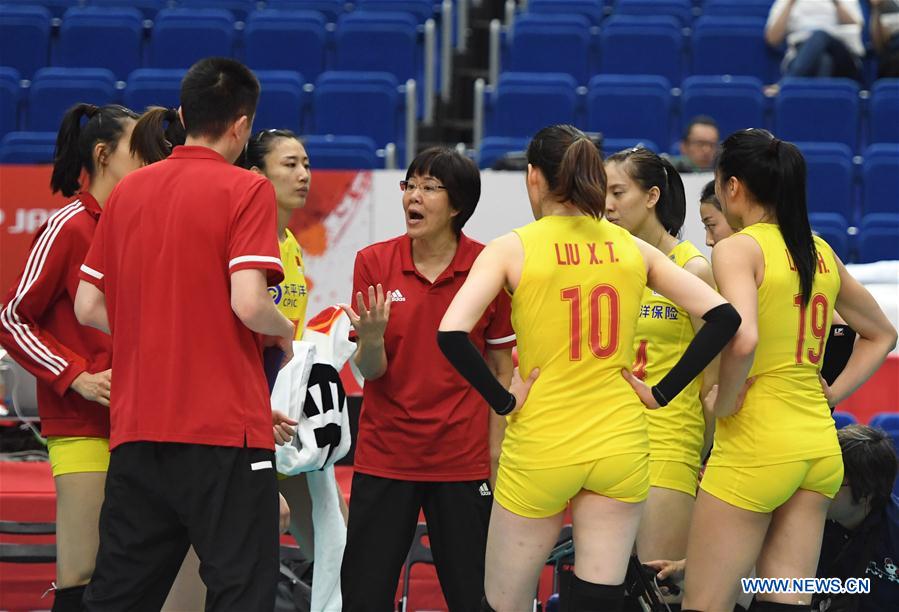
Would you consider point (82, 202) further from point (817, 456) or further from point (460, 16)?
point (460, 16)

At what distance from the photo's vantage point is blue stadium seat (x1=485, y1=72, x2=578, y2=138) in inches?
372

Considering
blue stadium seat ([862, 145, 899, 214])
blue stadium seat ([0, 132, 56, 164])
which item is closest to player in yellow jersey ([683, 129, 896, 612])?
blue stadium seat ([862, 145, 899, 214])

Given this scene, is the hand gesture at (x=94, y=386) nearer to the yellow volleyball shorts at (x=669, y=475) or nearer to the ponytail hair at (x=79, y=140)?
the ponytail hair at (x=79, y=140)

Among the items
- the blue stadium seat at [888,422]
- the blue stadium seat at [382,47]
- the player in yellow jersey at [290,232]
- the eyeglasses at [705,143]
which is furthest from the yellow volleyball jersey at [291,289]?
the blue stadium seat at [382,47]

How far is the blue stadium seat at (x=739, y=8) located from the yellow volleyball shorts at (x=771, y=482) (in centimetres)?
786

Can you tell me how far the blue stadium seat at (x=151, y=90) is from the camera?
30.6 feet

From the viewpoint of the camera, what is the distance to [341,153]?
332 inches

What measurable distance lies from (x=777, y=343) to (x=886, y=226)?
4.75 meters

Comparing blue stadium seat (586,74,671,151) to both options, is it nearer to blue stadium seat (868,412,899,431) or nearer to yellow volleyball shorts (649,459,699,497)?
blue stadium seat (868,412,899,431)

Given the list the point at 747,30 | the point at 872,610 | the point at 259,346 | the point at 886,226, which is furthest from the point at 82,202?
the point at 747,30

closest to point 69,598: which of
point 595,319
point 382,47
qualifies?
point 595,319

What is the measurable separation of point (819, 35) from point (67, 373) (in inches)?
303

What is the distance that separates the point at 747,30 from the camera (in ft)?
34.1

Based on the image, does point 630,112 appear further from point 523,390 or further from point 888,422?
point 523,390
